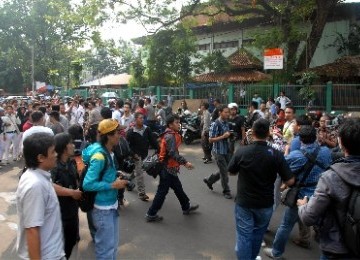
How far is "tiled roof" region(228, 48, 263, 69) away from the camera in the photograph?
2458 cm

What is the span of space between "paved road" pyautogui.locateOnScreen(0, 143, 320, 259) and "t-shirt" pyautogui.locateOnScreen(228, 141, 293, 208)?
50.4 inches

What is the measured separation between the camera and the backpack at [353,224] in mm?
2449

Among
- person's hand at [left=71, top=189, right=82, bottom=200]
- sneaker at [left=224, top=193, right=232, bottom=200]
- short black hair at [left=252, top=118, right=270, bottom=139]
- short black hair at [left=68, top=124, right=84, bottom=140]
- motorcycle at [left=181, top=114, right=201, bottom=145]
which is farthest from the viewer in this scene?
motorcycle at [left=181, top=114, right=201, bottom=145]

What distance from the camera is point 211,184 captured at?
7.98 metres

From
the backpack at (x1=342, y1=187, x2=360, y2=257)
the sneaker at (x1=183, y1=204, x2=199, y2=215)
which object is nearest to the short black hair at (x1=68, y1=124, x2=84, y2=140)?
the sneaker at (x1=183, y1=204, x2=199, y2=215)

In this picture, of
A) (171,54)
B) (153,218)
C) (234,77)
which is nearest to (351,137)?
(153,218)

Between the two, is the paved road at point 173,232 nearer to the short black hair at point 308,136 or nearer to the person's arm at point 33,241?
the short black hair at point 308,136

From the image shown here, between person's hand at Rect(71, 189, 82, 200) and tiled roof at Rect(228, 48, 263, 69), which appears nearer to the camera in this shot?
person's hand at Rect(71, 189, 82, 200)

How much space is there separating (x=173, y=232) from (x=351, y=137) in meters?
3.71

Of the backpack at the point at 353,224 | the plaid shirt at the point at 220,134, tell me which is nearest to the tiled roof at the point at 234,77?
the plaid shirt at the point at 220,134

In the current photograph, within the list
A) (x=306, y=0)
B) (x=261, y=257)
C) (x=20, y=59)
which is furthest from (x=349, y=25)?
(x=20, y=59)

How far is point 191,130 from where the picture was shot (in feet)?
48.2

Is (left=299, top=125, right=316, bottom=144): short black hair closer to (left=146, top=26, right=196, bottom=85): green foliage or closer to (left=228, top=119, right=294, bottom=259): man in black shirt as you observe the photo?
(left=228, top=119, right=294, bottom=259): man in black shirt

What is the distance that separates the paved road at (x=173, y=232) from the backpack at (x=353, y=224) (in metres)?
2.61
